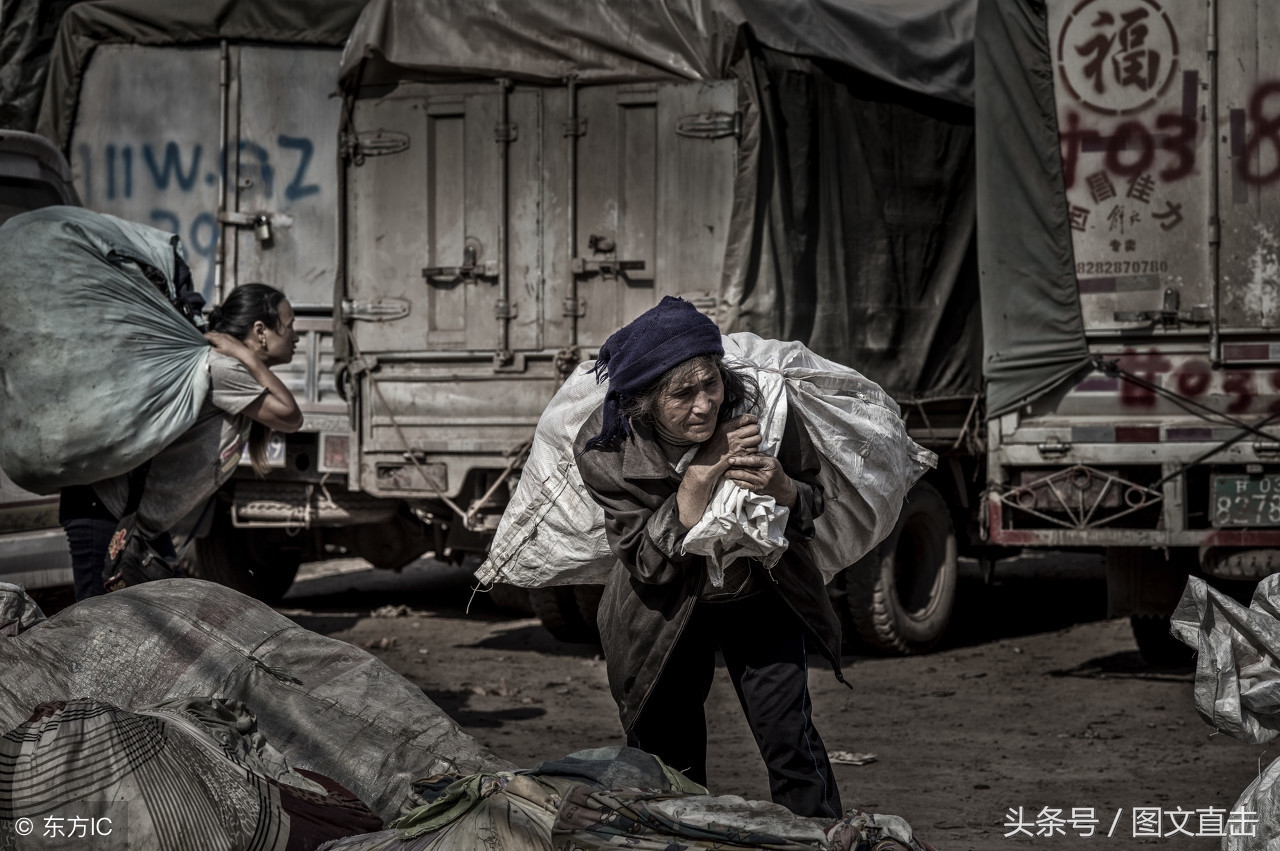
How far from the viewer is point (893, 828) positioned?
2.88 meters

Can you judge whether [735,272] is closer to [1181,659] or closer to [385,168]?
[385,168]

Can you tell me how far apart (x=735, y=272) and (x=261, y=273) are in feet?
10.7

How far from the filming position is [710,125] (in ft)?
24.1

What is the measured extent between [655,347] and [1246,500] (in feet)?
14.1

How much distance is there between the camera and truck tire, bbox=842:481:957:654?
26.0 feet

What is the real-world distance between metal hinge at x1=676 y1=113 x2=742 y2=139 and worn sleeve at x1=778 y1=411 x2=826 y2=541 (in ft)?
13.3

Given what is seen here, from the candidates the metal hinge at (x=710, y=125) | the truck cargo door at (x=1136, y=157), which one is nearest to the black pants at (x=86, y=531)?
the metal hinge at (x=710, y=125)

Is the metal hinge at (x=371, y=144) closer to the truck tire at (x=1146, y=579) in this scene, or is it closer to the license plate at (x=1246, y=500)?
the truck tire at (x=1146, y=579)

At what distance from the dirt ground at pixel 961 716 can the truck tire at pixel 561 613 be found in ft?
0.36

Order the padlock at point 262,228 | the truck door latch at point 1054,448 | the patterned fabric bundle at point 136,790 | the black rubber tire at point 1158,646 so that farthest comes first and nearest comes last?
the padlock at point 262,228 → the black rubber tire at point 1158,646 → the truck door latch at point 1054,448 → the patterned fabric bundle at point 136,790

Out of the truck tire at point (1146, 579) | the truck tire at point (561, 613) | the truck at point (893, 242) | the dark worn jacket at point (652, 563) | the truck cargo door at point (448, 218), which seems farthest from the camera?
the truck tire at point (561, 613)

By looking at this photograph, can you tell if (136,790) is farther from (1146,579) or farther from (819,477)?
Answer: (1146,579)

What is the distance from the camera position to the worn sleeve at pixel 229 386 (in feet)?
16.8

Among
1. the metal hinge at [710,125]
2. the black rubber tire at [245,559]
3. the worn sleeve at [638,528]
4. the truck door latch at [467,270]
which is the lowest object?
the black rubber tire at [245,559]
